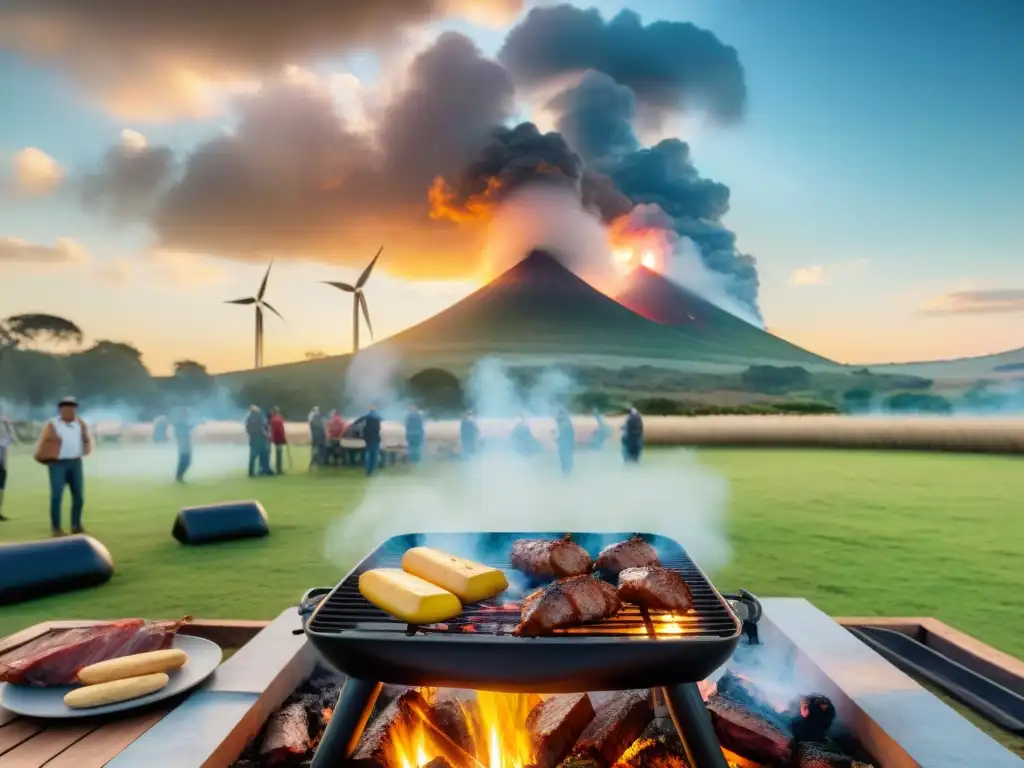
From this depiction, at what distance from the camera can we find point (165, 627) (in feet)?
13.3

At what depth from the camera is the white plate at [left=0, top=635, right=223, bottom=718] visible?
3404 millimetres

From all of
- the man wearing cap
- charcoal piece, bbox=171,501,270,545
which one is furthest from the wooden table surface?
the man wearing cap

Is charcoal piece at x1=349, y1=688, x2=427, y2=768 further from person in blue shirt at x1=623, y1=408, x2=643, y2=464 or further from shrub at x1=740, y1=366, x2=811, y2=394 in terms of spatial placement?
shrub at x1=740, y1=366, x2=811, y2=394

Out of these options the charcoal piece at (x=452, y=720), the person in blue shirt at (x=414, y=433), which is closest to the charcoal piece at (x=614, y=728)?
the charcoal piece at (x=452, y=720)

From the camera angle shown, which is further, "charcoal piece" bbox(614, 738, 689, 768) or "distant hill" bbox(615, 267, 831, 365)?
"distant hill" bbox(615, 267, 831, 365)

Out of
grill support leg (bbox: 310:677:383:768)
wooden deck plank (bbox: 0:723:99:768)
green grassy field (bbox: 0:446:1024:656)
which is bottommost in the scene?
green grassy field (bbox: 0:446:1024:656)

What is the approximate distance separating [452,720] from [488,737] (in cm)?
20

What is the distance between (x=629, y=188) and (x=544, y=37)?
40968 mm

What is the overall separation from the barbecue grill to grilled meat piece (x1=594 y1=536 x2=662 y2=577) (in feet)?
1.57

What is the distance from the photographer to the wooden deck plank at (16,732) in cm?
326

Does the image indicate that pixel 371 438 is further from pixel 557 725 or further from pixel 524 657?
pixel 524 657

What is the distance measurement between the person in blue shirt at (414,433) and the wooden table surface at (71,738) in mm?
20095

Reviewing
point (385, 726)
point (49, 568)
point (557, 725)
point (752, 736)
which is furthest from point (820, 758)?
point (49, 568)

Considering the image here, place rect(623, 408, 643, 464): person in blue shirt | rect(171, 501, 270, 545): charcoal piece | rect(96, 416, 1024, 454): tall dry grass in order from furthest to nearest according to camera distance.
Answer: rect(96, 416, 1024, 454): tall dry grass, rect(623, 408, 643, 464): person in blue shirt, rect(171, 501, 270, 545): charcoal piece
